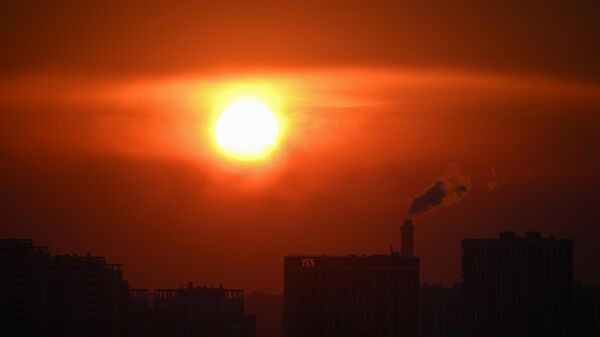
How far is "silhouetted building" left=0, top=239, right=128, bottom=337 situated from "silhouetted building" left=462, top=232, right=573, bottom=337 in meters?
38.8

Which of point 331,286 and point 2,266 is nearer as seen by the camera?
point 2,266

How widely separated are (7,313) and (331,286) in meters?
42.3

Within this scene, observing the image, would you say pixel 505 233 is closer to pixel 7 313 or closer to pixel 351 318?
pixel 351 318

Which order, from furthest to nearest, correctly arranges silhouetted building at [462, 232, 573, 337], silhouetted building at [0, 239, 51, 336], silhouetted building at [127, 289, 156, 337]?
silhouetted building at [462, 232, 573, 337]
silhouetted building at [127, 289, 156, 337]
silhouetted building at [0, 239, 51, 336]

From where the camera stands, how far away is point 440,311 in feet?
298

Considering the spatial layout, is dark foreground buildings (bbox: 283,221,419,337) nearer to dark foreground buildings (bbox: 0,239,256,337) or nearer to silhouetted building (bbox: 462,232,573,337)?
silhouetted building (bbox: 462,232,573,337)

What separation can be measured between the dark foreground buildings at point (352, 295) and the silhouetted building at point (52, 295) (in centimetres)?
3384

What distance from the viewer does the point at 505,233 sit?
Result: 8969 centimetres

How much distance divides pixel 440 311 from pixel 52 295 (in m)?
41.4

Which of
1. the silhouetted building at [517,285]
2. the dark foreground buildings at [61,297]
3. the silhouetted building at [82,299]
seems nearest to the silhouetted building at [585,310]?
the silhouetted building at [517,285]

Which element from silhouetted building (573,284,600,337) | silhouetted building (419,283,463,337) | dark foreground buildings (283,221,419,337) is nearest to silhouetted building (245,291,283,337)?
dark foreground buildings (283,221,419,337)

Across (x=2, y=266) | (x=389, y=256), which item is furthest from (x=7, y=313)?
(x=389, y=256)

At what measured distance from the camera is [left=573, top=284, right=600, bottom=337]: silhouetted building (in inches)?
3452

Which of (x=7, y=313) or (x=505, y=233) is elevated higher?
(x=505, y=233)
